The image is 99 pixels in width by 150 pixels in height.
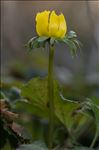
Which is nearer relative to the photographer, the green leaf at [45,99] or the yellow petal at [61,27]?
the yellow petal at [61,27]

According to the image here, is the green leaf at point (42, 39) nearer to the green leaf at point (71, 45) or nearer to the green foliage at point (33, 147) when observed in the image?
the green leaf at point (71, 45)

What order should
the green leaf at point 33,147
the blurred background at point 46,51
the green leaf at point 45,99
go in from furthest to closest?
1. the blurred background at point 46,51
2. the green leaf at point 45,99
3. the green leaf at point 33,147

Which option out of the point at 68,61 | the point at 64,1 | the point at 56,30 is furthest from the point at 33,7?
the point at 56,30

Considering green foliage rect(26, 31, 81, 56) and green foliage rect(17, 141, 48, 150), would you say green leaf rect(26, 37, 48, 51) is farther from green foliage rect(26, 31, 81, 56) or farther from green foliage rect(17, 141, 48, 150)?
green foliage rect(17, 141, 48, 150)

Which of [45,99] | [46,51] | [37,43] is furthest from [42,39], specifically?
[46,51]

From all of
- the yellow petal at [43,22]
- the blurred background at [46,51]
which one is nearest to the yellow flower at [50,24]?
the yellow petal at [43,22]

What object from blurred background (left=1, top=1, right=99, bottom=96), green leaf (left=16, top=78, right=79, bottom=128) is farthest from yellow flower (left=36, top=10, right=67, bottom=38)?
blurred background (left=1, top=1, right=99, bottom=96)

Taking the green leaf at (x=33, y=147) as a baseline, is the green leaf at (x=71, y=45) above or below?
above
